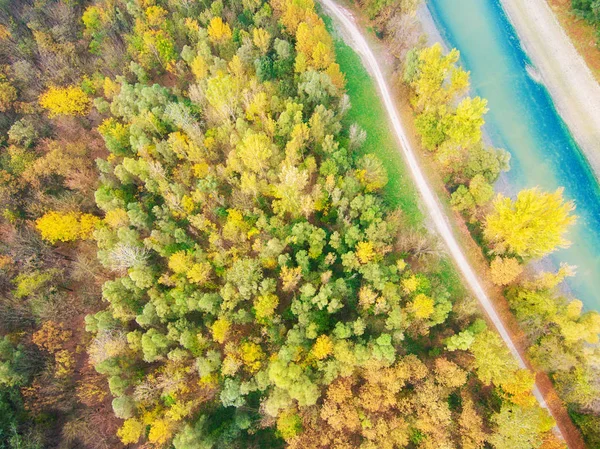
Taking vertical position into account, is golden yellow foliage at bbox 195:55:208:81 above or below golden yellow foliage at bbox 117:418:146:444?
above

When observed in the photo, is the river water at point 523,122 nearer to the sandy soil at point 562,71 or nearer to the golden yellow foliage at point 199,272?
the sandy soil at point 562,71

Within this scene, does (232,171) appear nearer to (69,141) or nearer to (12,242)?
(69,141)

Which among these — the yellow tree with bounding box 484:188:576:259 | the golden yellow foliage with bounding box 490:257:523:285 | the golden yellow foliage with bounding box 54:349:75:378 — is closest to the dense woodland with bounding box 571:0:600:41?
the yellow tree with bounding box 484:188:576:259

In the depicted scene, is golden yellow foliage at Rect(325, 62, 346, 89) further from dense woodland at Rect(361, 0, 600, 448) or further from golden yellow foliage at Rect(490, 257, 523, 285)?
golden yellow foliage at Rect(490, 257, 523, 285)

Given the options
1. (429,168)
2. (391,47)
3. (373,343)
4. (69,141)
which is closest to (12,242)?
(69,141)

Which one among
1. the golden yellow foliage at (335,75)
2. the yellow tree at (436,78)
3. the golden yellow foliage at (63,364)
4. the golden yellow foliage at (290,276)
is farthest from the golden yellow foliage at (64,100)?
the yellow tree at (436,78)
